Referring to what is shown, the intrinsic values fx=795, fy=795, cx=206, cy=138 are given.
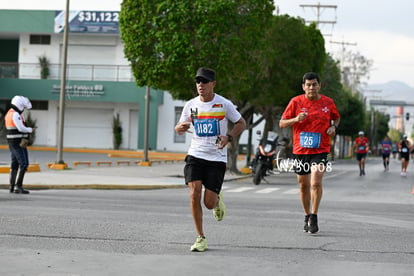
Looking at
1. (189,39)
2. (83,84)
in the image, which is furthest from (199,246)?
(83,84)

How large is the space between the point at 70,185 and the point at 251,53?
10122 mm

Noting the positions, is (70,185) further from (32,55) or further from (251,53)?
(32,55)

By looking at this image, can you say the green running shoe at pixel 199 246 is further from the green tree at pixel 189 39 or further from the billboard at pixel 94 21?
the billboard at pixel 94 21

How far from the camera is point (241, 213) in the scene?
1263cm

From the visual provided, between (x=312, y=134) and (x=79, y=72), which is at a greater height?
(x=79, y=72)

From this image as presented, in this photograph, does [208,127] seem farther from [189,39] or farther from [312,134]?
[189,39]

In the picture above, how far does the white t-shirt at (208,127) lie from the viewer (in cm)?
835

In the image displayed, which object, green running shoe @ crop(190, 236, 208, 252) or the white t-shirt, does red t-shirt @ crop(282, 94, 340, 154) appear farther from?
green running shoe @ crop(190, 236, 208, 252)

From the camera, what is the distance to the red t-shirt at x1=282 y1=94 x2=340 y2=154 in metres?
10.0

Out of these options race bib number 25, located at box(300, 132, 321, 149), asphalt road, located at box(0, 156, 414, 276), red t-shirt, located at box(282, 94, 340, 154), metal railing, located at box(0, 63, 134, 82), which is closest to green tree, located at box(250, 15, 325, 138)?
asphalt road, located at box(0, 156, 414, 276)

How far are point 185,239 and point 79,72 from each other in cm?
4150

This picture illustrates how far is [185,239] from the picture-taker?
905 cm

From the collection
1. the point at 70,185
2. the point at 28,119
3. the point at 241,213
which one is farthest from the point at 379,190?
the point at 28,119

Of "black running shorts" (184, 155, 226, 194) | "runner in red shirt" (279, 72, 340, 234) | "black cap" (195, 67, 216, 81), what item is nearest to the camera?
"black cap" (195, 67, 216, 81)
